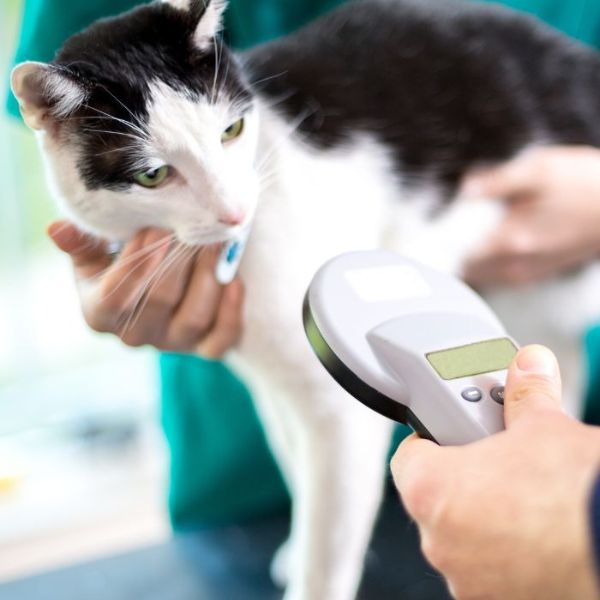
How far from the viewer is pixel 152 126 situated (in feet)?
1.76

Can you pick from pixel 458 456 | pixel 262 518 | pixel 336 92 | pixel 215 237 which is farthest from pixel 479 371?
pixel 262 518

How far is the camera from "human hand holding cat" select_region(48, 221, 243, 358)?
0.58 m

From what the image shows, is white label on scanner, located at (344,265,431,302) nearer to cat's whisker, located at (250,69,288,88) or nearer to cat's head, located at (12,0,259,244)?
cat's head, located at (12,0,259,244)

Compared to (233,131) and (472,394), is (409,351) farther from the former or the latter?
(233,131)

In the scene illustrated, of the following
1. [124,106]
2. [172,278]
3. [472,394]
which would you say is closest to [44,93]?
[124,106]

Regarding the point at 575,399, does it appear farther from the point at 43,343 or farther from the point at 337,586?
the point at 43,343

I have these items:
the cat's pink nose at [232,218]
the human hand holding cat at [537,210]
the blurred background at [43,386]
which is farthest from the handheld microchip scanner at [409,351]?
the human hand holding cat at [537,210]

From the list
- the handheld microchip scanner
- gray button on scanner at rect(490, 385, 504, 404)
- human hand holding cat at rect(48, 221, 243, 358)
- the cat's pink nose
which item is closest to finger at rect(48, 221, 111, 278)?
human hand holding cat at rect(48, 221, 243, 358)

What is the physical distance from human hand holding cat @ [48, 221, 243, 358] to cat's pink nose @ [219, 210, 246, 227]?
0.05m

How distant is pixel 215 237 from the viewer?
1.91ft

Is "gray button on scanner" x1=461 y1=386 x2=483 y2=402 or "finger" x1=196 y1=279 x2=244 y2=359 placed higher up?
"gray button on scanner" x1=461 y1=386 x2=483 y2=402

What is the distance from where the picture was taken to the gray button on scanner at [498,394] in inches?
15.7

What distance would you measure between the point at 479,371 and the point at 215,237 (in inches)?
9.6

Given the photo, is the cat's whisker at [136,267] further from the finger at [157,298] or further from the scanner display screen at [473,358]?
A: the scanner display screen at [473,358]
